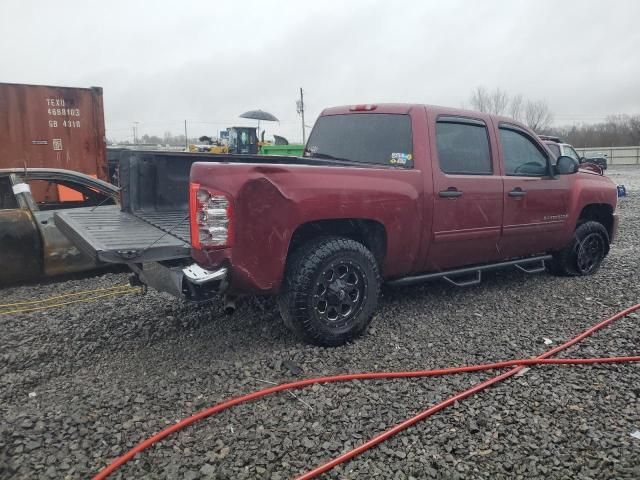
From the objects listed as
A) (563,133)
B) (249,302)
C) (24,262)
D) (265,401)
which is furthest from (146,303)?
(563,133)

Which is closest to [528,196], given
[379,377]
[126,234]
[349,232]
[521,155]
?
[521,155]

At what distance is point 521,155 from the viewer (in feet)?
16.8

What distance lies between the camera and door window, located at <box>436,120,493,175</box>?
4.38 metres

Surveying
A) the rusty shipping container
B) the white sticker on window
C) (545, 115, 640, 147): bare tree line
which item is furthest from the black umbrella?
(545, 115, 640, 147): bare tree line

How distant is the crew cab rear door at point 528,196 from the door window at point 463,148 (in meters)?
0.24

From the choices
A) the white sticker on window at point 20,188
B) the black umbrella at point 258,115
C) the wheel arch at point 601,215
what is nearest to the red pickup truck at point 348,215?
the wheel arch at point 601,215

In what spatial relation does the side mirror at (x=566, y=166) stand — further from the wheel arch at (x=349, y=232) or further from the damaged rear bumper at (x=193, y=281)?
the damaged rear bumper at (x=193, y=281)

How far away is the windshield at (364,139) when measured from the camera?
427 cm

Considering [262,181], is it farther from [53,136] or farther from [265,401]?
[53,136]

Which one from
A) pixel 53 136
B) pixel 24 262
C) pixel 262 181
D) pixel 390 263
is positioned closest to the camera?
pixel 262 181

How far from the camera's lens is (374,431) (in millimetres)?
2727

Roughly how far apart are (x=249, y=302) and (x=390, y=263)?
1396 mm

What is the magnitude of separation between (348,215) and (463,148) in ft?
4.94

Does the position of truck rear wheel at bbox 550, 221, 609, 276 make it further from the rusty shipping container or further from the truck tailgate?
the rusty shipping container
